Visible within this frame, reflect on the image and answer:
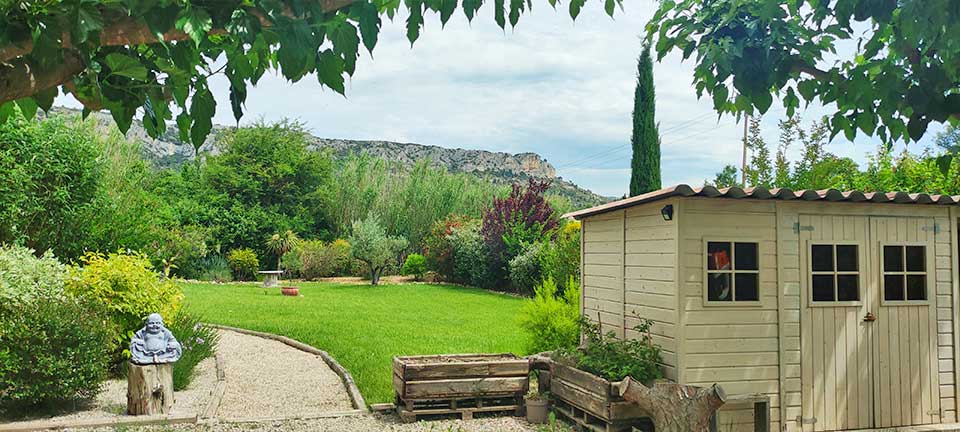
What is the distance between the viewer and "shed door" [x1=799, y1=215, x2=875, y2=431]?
7.10m

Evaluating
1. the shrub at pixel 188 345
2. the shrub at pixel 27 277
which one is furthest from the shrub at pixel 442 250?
the shrub at pixel 27 277

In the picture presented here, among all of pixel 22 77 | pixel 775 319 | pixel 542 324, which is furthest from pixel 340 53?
pixel 542 324

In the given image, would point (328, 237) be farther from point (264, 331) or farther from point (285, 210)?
point (264, 331)

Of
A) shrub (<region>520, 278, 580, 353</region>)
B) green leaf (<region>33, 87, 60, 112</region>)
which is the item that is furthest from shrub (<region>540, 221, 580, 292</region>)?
green leaf (<region>33, 87, 60, 112</region>)

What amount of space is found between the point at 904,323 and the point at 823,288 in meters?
1.10

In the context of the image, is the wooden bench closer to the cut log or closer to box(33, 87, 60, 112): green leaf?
the cut log

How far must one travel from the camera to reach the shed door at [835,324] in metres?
7.10

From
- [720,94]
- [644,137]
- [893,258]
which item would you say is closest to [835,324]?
[893,258]

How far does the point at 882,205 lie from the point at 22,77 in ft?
25.4

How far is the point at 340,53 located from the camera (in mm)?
2273

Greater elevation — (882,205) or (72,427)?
(882,205)

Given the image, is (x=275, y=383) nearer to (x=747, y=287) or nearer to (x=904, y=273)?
(x=747, y=287)

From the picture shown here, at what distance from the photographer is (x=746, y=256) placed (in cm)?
696

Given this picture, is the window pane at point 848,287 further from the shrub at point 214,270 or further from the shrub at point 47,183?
the shrub at point 214,270
